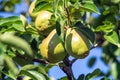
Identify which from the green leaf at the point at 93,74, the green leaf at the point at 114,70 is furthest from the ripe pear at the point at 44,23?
Result: the green leaf at the point at 114,70

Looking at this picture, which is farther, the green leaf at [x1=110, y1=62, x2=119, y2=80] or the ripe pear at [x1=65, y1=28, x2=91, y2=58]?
the green leaf at [x1=110, y1=62, x2=119, y2=80]

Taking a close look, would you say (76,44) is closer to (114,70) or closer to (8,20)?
(8,20)

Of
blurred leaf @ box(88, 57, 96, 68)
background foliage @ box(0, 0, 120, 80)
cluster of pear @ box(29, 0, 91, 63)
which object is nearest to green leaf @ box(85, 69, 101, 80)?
background foliage @ box(0, 0, 120, 80)

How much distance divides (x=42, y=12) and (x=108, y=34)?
325 millimetres

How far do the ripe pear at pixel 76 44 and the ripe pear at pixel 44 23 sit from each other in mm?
117

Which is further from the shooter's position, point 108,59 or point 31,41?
point 108,59

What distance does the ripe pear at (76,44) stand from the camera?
159 centimetres

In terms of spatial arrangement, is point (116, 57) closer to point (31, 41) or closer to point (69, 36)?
point (31, 41)

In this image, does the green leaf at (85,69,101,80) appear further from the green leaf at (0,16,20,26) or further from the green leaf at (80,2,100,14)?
the green leaf at (0,16,20,26)

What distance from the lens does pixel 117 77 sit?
2740 mm

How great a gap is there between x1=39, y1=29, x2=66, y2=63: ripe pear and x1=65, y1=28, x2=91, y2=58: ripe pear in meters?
0.04

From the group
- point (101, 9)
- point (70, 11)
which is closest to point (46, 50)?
point (70, 11)

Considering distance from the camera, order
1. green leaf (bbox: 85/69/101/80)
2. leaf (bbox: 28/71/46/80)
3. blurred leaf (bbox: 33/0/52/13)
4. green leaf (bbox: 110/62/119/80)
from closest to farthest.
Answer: leaf (bbox: 28/71/46/80)
blurred leaf (bbox: 33/0/52/13)
green leaf (bbox: 85/69/101/80)
green leaf (bbox: 110/62/119/80)

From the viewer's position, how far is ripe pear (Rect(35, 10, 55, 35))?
5.69 ft
